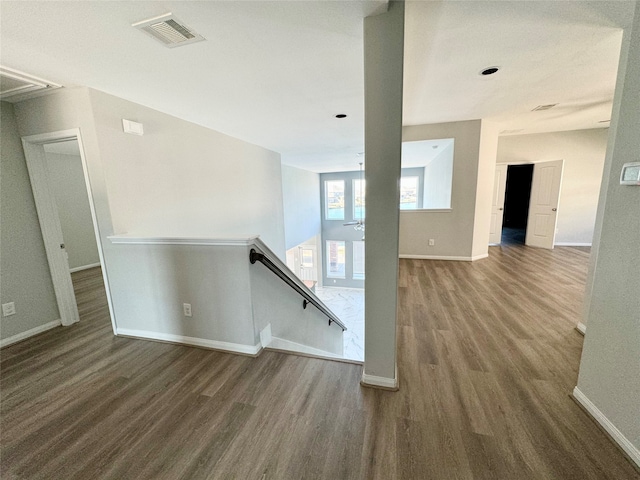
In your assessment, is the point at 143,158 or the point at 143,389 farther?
the point at 143,158

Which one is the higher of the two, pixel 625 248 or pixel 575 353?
pixel 625 248

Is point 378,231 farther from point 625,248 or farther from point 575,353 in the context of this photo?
point 575,353

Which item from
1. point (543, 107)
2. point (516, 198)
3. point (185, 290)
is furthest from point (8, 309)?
point (516, 198)

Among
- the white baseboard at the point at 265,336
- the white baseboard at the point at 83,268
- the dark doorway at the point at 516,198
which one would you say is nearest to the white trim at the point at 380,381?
the white baseboard at the point at 265,336

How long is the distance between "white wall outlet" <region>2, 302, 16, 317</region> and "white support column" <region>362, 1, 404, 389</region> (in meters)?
3.55

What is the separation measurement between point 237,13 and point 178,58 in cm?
75

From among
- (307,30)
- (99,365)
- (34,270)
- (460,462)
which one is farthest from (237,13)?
(34,270)

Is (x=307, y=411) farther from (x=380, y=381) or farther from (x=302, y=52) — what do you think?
(x=302, y=52)

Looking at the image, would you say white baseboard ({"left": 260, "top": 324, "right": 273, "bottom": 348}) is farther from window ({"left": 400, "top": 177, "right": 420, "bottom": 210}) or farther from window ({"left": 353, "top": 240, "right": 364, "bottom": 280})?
window ({"left": 353, "top": 240, "right": 364, "bottom": 280})

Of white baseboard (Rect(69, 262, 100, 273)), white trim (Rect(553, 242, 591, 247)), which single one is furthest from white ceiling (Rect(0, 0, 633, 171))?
white baseboard (Rect(69, 262, 100, 273))

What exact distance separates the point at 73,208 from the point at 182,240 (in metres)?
4.95

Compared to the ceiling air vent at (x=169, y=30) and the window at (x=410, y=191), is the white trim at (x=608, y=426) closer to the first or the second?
the ceiling air vent at (x=169, y=30)

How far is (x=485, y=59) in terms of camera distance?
7.14 feet

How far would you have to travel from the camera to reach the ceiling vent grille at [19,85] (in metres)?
1.96
